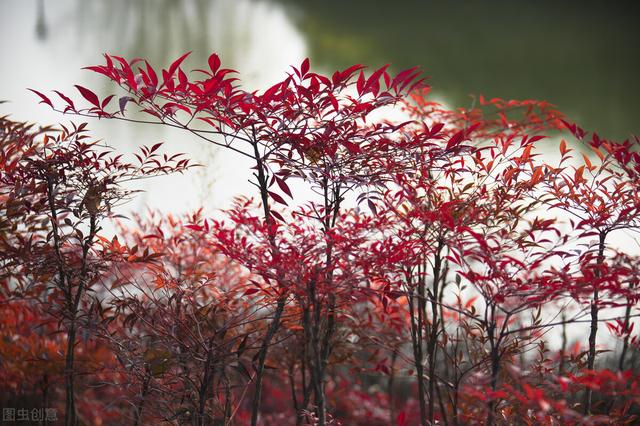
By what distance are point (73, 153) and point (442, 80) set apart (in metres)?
4.07

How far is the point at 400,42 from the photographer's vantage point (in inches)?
205

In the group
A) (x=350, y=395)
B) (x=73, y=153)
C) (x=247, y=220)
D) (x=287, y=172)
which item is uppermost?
(x=73, y=153)

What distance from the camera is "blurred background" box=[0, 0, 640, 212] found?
4.75 m

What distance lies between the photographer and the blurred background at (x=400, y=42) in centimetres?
475

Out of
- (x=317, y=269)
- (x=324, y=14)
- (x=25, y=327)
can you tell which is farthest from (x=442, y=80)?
(x=317, y=269)

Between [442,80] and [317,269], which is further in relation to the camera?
[442,80]

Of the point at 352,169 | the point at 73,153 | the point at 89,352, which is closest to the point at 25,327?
the point at 89,352

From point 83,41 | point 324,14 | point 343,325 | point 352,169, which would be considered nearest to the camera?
point 352,169

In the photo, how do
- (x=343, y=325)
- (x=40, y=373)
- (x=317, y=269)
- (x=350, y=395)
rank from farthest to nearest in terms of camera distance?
(x=350, y=395) < (x=40, y=373) < (x=343, y=325) < (x=317, y=269)

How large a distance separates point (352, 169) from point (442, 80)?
3.92m

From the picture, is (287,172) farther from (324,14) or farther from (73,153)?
(324,14)

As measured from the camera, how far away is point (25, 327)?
257cm

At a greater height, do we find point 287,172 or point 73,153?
point 73,153

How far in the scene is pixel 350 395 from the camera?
2918mm
